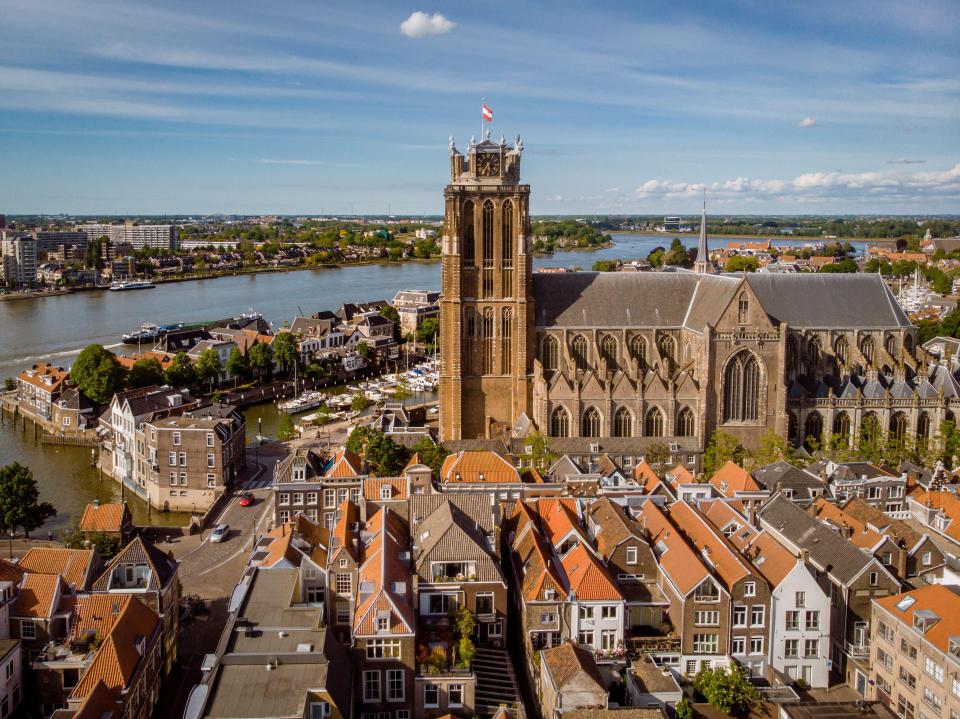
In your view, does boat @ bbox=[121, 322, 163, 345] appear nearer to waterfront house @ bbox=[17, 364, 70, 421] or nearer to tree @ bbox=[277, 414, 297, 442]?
waterfront house @ bbox=[17, 364, 70, 421]

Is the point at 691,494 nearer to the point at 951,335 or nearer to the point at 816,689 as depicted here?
the point at 816,689

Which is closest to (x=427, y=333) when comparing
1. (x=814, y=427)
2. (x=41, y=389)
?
(x=41, y=389)

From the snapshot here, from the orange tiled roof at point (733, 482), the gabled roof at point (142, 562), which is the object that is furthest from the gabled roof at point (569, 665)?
the orange tiled roof at point (733, 482)

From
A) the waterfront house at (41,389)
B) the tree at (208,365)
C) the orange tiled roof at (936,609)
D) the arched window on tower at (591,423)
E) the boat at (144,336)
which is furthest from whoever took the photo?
the boat at (144,336)

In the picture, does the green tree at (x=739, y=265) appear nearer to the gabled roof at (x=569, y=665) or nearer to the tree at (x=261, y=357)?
the tree at (x=261, y=357)

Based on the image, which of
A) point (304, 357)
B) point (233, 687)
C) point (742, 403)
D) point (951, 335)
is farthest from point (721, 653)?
point (951, 335)
